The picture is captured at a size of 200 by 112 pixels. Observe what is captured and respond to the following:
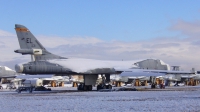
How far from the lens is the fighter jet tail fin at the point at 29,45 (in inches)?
1610

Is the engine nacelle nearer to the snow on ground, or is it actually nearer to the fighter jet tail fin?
the fighter jet tail fin

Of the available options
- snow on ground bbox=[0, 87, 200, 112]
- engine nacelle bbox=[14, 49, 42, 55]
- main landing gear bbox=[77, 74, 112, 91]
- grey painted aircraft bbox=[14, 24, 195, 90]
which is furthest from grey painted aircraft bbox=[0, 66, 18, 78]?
snow on ground bbox=[0, 87, 200, 112]

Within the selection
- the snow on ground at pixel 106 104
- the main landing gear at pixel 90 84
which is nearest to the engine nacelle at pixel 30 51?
the main landing gear at pixel 90 84

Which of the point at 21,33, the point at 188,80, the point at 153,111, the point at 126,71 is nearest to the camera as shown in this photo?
the point at 153,111

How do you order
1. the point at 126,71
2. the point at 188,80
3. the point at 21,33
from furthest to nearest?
1. the point at 188,80
2. the point at 126,71
3. the point at 21,33

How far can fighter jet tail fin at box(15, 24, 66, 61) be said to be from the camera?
134 feet

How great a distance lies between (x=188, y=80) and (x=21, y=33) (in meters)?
47.6

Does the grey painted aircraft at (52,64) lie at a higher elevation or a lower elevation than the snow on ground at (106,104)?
higher

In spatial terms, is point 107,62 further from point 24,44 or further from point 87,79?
point 24,44

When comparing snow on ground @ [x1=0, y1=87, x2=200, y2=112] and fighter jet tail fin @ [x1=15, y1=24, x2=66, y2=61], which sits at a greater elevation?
fighter jet tail fin @ [x1=15, y1=24, x2=66, y2=61]

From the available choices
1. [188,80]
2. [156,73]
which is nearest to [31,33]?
[156,73]

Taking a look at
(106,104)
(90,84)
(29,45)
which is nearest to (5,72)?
(90,84)

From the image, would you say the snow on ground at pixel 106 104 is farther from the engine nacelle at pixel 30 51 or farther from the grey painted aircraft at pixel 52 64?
the engine nacelle at pixel 30 51

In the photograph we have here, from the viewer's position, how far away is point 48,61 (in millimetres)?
41094
